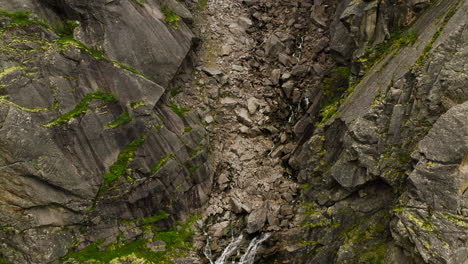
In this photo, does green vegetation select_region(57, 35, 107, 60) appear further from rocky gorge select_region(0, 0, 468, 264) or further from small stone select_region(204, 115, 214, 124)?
small stone select_region(204, 115, 214, 124)

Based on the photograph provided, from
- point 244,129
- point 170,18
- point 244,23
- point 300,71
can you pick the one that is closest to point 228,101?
point 244,129

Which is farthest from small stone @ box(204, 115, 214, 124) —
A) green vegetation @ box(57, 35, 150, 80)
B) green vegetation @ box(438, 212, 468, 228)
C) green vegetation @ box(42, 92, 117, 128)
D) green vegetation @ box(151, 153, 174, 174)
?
green vegetation @ box(438, 212, 468, 228)

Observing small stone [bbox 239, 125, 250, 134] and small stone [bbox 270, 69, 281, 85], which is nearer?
small stone [bbox 239, 125, 250, 134]

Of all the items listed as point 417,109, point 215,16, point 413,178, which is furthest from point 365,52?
point 215,16

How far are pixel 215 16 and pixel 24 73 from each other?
784 inches

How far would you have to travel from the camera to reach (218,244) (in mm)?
23219

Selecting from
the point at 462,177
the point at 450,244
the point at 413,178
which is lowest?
the point at 450,244

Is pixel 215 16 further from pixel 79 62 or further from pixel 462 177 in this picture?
pixel 462 177

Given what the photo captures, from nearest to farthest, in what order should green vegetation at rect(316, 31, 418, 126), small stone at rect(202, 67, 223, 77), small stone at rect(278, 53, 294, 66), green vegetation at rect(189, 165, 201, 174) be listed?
green vegetation at rect(316, 31, 418, 126)
green vegetation at rect(189, 165, 201, 174)
small stone at rect(202, 67, 223, 77)
small stone at rect(278, 53, 294, 66)

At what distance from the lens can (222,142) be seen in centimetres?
2797

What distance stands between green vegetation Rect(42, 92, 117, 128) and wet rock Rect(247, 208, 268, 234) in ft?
42.4

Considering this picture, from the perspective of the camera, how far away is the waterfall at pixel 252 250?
2242cm

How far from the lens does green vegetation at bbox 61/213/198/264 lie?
829 inches

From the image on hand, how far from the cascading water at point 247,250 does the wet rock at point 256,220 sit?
693 millimetres
